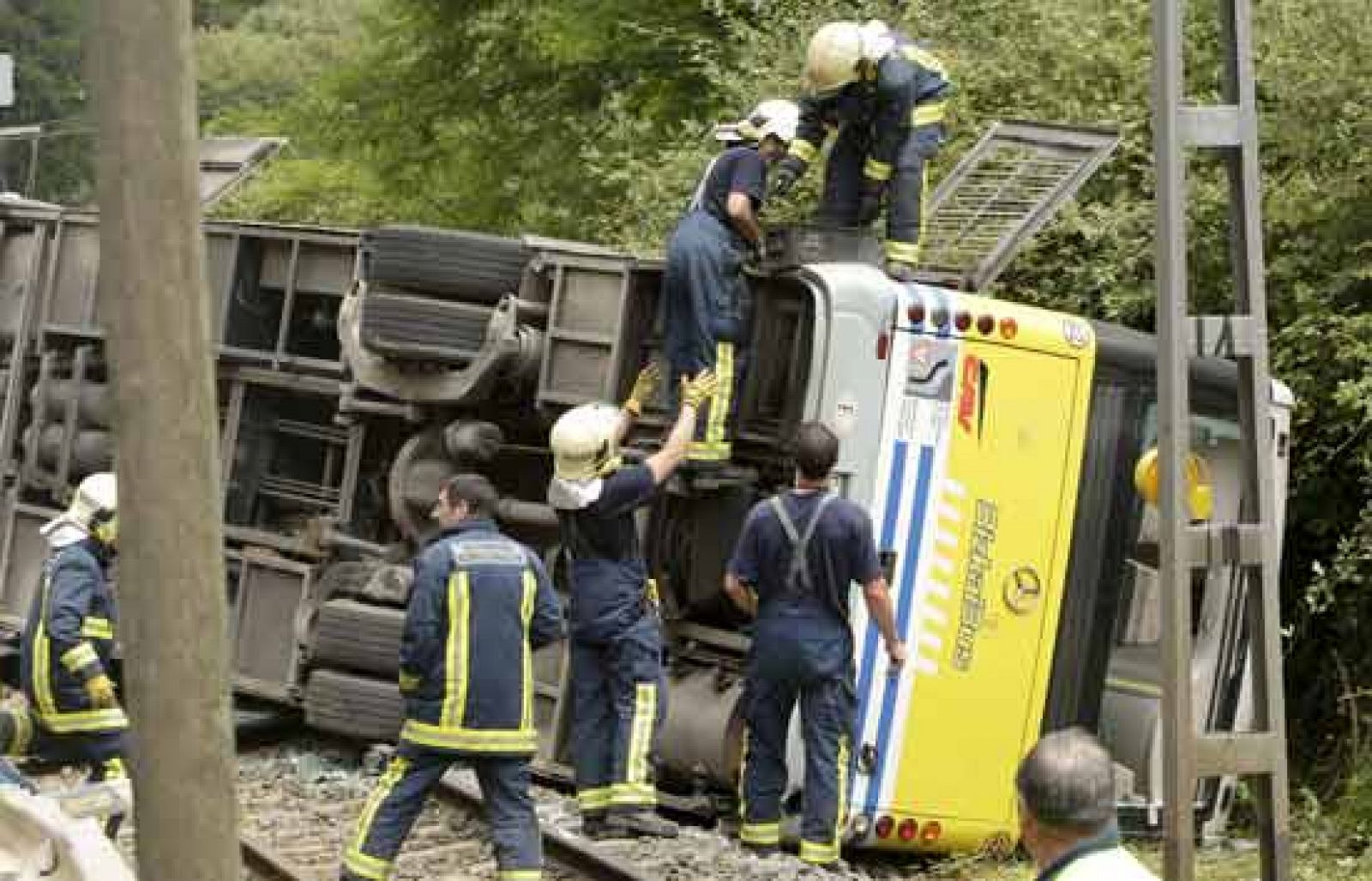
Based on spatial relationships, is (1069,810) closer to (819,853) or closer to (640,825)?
(819,853)

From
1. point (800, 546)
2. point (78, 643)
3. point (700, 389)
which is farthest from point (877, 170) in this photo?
point (78, 643)

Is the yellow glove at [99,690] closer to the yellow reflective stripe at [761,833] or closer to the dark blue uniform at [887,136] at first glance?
the yellow reflective stripe at [761,833]

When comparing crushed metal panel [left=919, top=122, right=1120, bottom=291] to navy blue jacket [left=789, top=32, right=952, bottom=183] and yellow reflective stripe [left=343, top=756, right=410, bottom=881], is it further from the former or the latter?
yellow reflective stripe [left=343, top=756, right=410, bottom=881]

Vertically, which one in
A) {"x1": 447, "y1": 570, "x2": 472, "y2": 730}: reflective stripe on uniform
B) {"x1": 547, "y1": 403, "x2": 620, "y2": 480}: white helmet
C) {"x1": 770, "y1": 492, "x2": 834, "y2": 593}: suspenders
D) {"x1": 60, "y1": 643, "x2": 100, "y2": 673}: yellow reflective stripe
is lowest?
{"x1": 60, "y1": 643, "x2": 100, "y2": 673}: yellow reflective stripe

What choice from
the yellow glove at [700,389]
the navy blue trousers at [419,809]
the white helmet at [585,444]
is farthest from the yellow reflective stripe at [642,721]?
the navy blue trousers at [419,809]

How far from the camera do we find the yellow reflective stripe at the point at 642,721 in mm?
9758

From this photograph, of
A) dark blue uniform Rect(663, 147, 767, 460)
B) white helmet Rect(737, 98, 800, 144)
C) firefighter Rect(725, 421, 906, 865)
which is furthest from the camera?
white helmet Rect(737, 98, 800, 144)

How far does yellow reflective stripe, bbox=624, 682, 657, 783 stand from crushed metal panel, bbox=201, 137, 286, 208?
22.2 ft

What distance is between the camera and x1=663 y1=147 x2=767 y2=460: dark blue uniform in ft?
33.6

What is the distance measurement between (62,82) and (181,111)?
4043cm

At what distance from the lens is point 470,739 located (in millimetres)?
8375

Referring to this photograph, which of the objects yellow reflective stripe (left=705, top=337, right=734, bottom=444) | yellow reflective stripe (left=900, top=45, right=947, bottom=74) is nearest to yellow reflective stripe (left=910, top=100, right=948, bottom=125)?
yellow reflective stripe (left=900, top=45, right=947, bottom=74)

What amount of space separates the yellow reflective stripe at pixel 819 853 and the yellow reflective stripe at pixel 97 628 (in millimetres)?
2880

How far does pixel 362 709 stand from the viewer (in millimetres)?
11539
